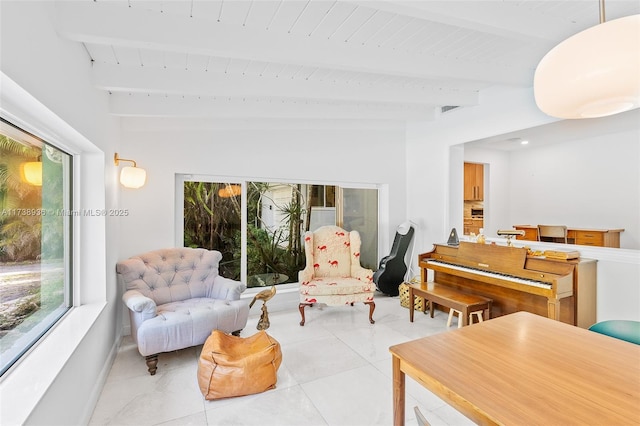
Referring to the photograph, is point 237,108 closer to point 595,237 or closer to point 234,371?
point 234,371

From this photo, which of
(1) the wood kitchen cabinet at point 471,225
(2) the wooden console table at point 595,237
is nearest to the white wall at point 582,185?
(2) the wooden console table at point 595,237

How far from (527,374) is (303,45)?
2.12m

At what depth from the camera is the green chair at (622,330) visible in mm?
1670

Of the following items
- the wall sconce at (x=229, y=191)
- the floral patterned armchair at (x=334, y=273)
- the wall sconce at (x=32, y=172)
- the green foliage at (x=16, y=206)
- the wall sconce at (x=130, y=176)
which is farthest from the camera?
the wall sconce at (x=229, y=191)

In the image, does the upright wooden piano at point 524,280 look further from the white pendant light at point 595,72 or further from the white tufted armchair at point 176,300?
the white tufted armchair at point 176,300

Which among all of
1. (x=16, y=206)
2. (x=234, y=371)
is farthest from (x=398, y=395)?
(x=16, y=206)

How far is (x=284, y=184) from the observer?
424 centimetres

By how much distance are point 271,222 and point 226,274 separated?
0.88 m

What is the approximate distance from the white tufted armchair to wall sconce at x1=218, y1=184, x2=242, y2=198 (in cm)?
87

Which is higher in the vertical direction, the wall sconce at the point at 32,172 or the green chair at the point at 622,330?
the wall sconce at the point at 32,172

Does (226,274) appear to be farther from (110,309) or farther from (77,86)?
(77,86)

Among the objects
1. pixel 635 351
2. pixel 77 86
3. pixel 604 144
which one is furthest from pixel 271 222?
pixel 604 144

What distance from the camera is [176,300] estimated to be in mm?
3004

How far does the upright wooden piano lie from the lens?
2.74 meters
